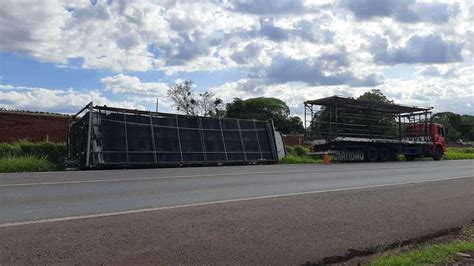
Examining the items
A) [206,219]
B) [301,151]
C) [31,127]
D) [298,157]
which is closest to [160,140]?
[298,157]

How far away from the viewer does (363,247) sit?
22.8 ft

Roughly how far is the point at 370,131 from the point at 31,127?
22638 millimetres

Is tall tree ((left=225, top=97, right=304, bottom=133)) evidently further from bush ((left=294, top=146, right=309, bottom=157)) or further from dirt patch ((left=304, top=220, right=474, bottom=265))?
dirt patch ((left=304, top=220, right=474, bottom=265))

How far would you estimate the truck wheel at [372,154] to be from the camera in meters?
33.3

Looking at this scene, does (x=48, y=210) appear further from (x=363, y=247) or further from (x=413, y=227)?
(x=413, y=227)

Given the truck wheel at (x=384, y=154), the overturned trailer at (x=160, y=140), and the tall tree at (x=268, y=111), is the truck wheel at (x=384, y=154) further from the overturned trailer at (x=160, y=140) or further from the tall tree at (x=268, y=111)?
the tall tree at (x=268, y=111)

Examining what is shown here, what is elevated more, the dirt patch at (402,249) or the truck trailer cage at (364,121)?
the truck trailer cage at (364,121)

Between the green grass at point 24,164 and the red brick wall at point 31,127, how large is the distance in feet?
42.0

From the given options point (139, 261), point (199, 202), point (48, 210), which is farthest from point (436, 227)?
point (48, 210)

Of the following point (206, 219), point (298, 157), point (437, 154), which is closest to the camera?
point (206, 219)

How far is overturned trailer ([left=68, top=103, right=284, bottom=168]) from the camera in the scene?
21.2 m

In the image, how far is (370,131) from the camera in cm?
3438

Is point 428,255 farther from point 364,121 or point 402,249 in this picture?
point 364,121

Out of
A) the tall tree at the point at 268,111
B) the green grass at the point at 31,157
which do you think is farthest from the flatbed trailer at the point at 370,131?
the tall tree at the point at 268,111
